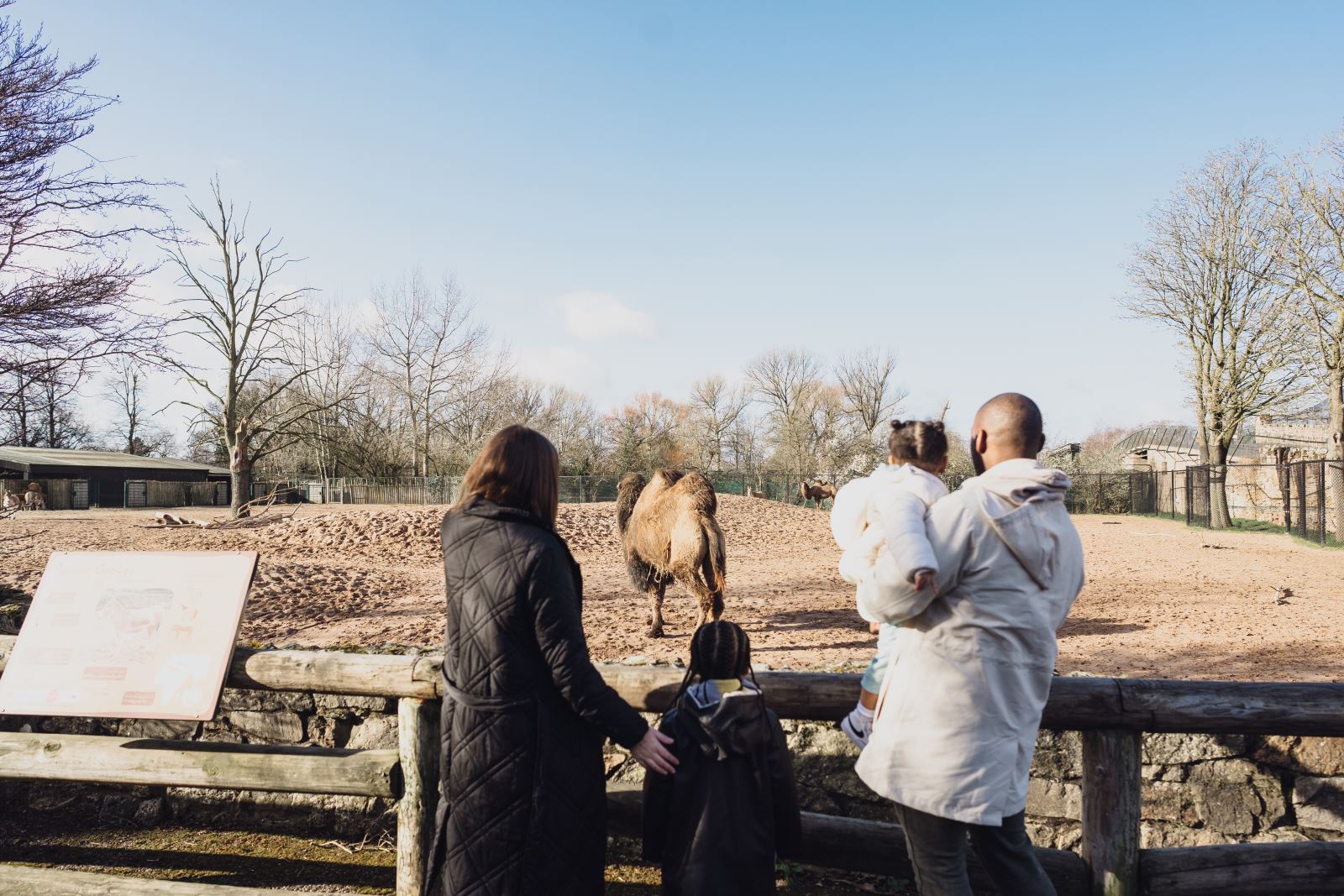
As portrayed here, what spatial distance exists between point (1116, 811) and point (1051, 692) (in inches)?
17.5

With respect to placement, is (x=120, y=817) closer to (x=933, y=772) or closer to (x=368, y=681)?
(x=368, y=681)

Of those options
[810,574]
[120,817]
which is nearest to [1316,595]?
→ [810,574]

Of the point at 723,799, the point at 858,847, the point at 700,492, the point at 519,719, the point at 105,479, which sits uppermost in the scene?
the point at 105,479

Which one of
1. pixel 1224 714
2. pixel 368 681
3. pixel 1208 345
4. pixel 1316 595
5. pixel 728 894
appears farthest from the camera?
pixel 1208 345

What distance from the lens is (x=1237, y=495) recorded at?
2991 centimetres

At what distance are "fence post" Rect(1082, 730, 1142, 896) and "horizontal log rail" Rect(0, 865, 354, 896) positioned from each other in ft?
9.29

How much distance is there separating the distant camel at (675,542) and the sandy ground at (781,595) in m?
0.57

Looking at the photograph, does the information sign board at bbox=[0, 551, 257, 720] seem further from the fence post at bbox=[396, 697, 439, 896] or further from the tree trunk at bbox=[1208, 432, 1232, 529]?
the tree trunk at bbox=[1208, 432, 1232, 529]

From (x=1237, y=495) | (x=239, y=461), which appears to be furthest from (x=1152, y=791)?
(x=1237, y=495)

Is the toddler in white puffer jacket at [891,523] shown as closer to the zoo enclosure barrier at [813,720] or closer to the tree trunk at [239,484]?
the zoo enclosure barrier at [813,720]

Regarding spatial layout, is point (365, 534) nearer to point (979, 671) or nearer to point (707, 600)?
point (707, 600)

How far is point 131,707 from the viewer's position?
3188 millimetres

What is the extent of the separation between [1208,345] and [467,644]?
101 ft

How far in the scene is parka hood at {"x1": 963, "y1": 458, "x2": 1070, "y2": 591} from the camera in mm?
2031
